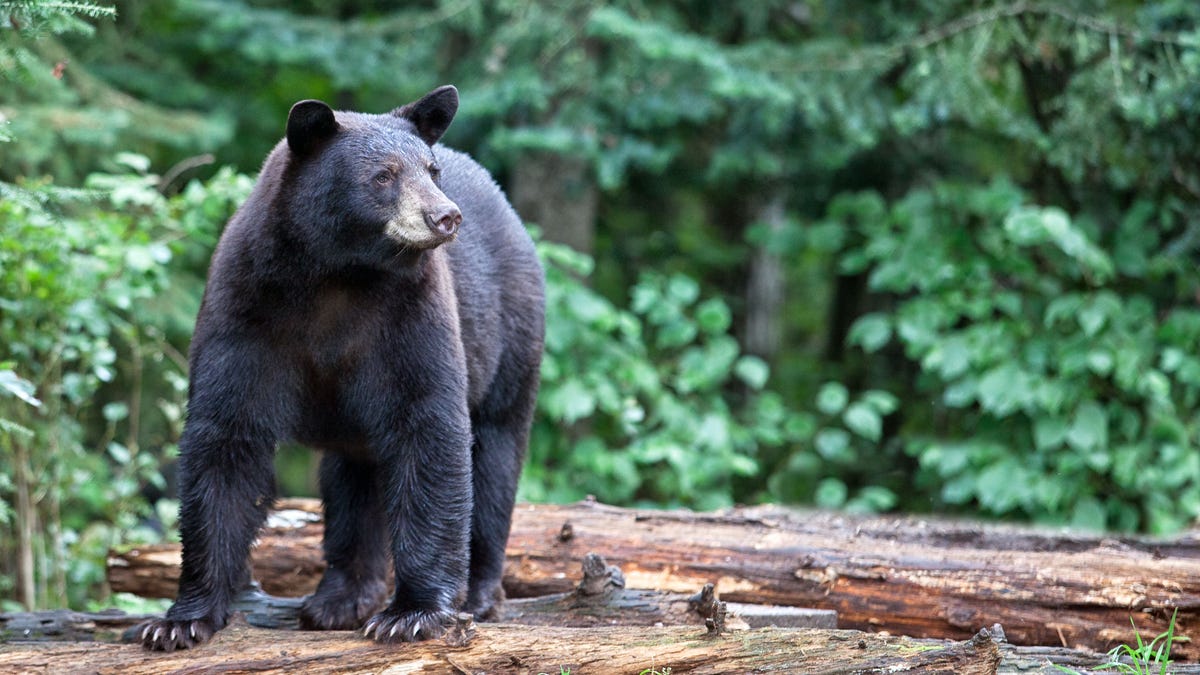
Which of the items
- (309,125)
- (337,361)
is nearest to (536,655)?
(337,361)

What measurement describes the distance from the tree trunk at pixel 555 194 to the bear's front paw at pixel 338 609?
500cm

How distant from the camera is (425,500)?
4.05m

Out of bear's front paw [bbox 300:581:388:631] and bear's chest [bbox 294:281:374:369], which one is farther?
bear's front paw [bbox 300:581:388:631]

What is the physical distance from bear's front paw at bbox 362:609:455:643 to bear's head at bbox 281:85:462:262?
3.82ft

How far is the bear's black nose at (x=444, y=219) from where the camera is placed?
3.77 meters

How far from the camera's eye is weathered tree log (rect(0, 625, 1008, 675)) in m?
3.64

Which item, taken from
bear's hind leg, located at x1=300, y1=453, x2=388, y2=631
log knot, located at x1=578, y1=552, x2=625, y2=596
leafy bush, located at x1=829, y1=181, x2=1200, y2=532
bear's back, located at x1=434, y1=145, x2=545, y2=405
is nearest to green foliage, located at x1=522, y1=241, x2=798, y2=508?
leafy bush, located at x1=829, y1=181, x2=1200, y2=532

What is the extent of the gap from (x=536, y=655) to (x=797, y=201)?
23.1 ft

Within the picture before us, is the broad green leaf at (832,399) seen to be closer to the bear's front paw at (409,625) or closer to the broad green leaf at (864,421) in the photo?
the broad green leaf at (864,421)

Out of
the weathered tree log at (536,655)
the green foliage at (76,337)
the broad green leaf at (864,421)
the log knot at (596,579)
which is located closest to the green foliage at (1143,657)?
the weathered tree log at (536,655)

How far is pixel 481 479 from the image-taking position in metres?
4.93

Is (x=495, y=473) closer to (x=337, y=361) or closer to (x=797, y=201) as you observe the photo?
(x=337, y=361)

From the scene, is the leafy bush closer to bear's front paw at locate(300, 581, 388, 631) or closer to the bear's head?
bear's front paw at locate(300, 581, 388, 631)

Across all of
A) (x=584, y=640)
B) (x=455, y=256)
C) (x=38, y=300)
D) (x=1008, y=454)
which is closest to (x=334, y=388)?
(x=455, y=256)
